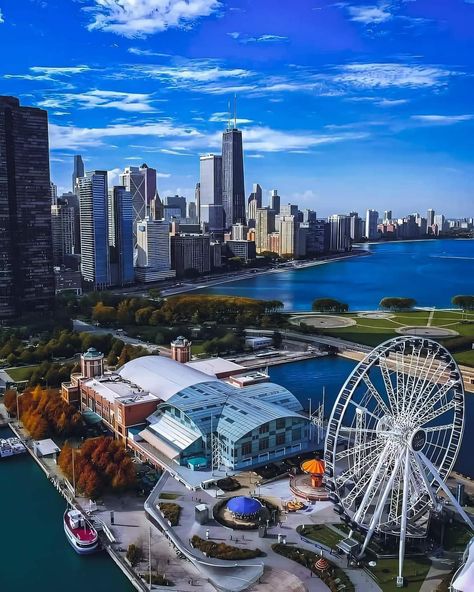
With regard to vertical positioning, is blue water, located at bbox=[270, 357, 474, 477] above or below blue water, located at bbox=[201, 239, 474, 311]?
below

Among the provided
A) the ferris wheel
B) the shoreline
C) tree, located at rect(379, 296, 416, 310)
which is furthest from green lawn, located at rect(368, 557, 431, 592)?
the shoreline

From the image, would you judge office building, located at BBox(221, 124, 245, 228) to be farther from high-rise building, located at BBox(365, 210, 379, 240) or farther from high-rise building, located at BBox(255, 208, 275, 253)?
high-rise building, located at BBox(365, 210, 379, 240)

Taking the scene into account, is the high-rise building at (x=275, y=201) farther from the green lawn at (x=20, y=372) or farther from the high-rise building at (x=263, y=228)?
the green lawn at (x=20, y=372)

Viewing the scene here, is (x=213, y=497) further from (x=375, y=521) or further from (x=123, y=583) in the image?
(x=375, y=521)

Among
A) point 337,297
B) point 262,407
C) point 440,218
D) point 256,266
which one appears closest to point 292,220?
point 256,266

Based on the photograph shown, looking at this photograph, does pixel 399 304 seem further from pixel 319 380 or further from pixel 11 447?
pixel 11 447

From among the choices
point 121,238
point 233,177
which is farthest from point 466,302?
point 233,177
